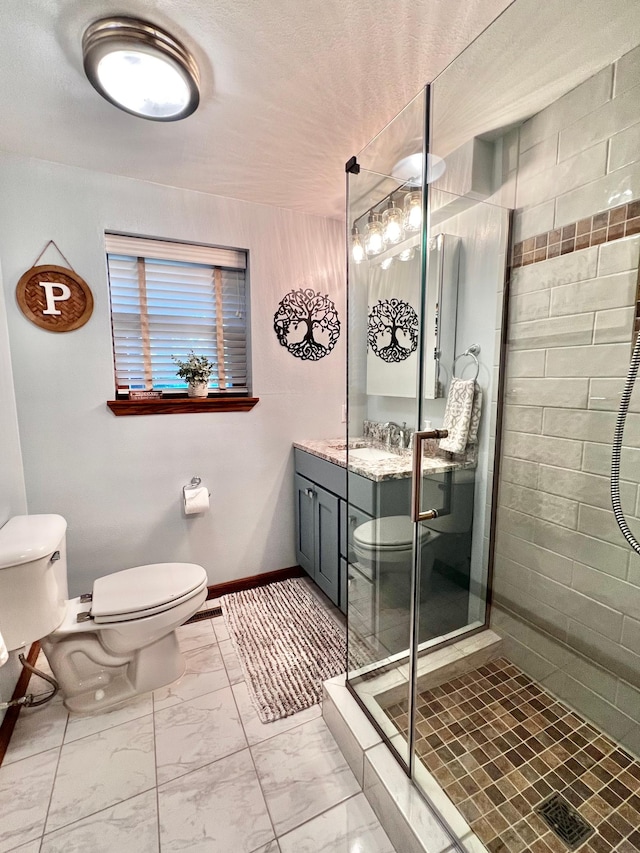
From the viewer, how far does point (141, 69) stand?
3.83 ft

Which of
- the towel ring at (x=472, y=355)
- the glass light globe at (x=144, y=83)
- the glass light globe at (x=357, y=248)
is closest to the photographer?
the glass light globe at (x=144, y=83)

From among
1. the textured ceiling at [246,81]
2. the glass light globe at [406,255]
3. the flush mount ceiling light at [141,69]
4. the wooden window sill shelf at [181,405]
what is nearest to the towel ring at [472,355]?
the glass light globe at [406,255]

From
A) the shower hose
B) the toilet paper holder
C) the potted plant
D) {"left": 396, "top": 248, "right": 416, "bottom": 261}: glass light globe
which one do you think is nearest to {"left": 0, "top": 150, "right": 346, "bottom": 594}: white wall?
the toilet paper holder

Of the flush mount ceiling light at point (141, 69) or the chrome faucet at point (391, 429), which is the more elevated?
the flush mount ceiling light at point (141, 69)

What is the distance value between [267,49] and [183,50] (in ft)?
0.84

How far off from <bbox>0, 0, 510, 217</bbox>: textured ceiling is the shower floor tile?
7.06 feet

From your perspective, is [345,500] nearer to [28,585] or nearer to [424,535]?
[424,535]

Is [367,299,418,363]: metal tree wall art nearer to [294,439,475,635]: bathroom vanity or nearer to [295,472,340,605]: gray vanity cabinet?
[294,439,475,635]: bathroom vanity

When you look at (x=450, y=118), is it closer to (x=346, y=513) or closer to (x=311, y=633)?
(x=346, y=513)

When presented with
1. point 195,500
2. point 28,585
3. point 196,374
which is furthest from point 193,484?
point 28,585

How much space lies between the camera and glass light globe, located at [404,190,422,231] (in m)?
1.53

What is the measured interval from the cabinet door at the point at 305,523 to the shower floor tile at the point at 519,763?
98cm

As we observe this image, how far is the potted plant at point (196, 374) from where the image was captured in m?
2.05

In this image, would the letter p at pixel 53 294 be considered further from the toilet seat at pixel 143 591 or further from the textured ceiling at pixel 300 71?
the toilet seat at pixel 143 591
